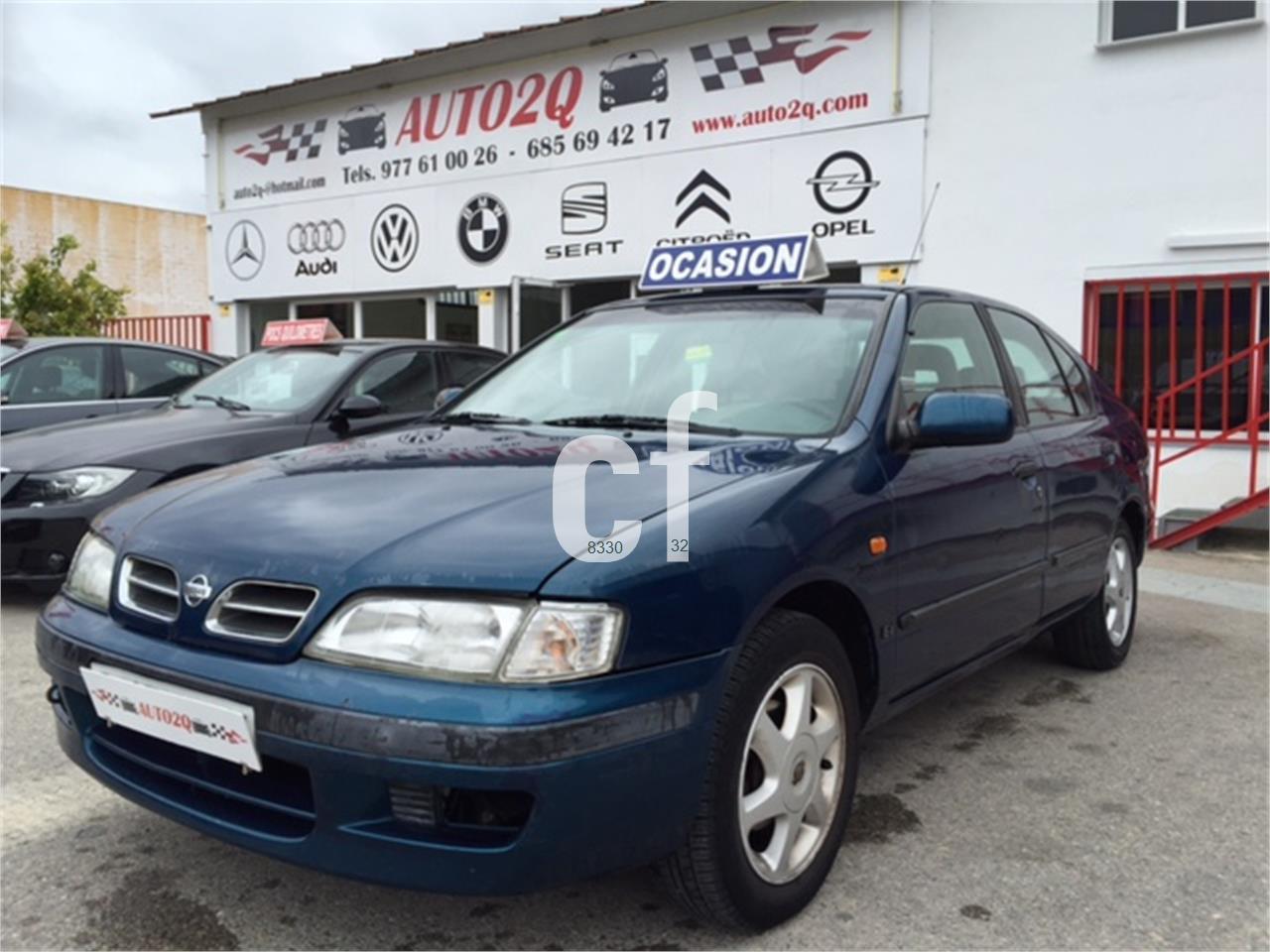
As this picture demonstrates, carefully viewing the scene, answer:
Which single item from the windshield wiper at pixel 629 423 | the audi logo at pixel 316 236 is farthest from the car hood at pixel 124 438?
the audi logo at pixel 316 236

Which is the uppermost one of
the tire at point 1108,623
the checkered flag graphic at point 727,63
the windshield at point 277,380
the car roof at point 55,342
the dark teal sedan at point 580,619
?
Answer: the checkered flag graphic at point 727,63

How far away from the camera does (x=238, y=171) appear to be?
14.2 metres

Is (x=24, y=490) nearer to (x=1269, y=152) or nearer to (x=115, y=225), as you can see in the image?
(x=1269, y=152)

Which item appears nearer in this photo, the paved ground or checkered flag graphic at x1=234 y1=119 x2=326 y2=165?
the paved ground

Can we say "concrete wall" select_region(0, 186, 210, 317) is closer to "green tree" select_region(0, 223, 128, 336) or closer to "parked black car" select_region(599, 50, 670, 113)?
"green tree" select_region(0, 223, 128, 336)

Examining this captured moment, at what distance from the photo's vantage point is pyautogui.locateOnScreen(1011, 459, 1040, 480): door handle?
332cm

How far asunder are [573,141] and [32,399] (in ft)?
20.0

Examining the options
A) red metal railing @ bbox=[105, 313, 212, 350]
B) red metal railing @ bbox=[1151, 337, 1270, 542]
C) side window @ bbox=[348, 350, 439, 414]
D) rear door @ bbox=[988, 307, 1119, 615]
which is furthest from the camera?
red metal railing @ bbox=[105, 313, 212, 350]

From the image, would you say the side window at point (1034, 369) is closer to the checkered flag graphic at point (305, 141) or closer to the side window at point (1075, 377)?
the side window at point (1075, 377)

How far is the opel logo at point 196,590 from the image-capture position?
211 cm

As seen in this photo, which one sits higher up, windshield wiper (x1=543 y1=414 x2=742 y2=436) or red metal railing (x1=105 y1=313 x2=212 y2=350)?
red metal railing (x1=105 y1=313 x2=212 y2=350)

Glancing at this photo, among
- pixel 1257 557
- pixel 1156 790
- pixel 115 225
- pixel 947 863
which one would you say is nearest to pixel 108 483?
pixel 947 863

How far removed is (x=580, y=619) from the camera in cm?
190

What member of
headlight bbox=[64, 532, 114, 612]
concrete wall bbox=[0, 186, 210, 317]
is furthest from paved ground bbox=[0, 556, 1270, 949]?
concrete wall bbox=[0, 186, 210, 317]
